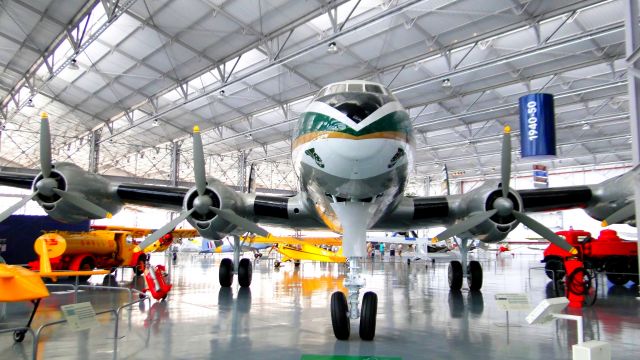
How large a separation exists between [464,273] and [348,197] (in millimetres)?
9164

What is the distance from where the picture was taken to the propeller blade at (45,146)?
29.0 feet

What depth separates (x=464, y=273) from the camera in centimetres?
1430

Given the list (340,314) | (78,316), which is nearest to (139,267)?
(78,316)

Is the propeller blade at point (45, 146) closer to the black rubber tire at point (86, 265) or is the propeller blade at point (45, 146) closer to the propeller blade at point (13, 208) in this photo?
the propeller blade at point (13, 208)

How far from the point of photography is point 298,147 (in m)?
6.76

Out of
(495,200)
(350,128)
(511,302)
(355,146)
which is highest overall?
(350,128)

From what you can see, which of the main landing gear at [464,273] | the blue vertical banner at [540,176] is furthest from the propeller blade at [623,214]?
the blue vertical banner at [540,176]

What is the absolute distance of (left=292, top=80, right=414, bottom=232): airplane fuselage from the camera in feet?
18.8

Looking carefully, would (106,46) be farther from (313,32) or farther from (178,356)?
(178,356)

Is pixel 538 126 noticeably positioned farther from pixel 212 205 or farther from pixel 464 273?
pixel 212 205

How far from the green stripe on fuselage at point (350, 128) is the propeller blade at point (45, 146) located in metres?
5.73

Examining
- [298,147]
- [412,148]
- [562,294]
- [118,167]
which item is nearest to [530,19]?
[562,294]

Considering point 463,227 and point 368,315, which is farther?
point 463,227

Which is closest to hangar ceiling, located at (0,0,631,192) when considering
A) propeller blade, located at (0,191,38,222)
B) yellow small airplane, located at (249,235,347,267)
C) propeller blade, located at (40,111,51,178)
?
propeller blade, located at (40,111,51,178)
